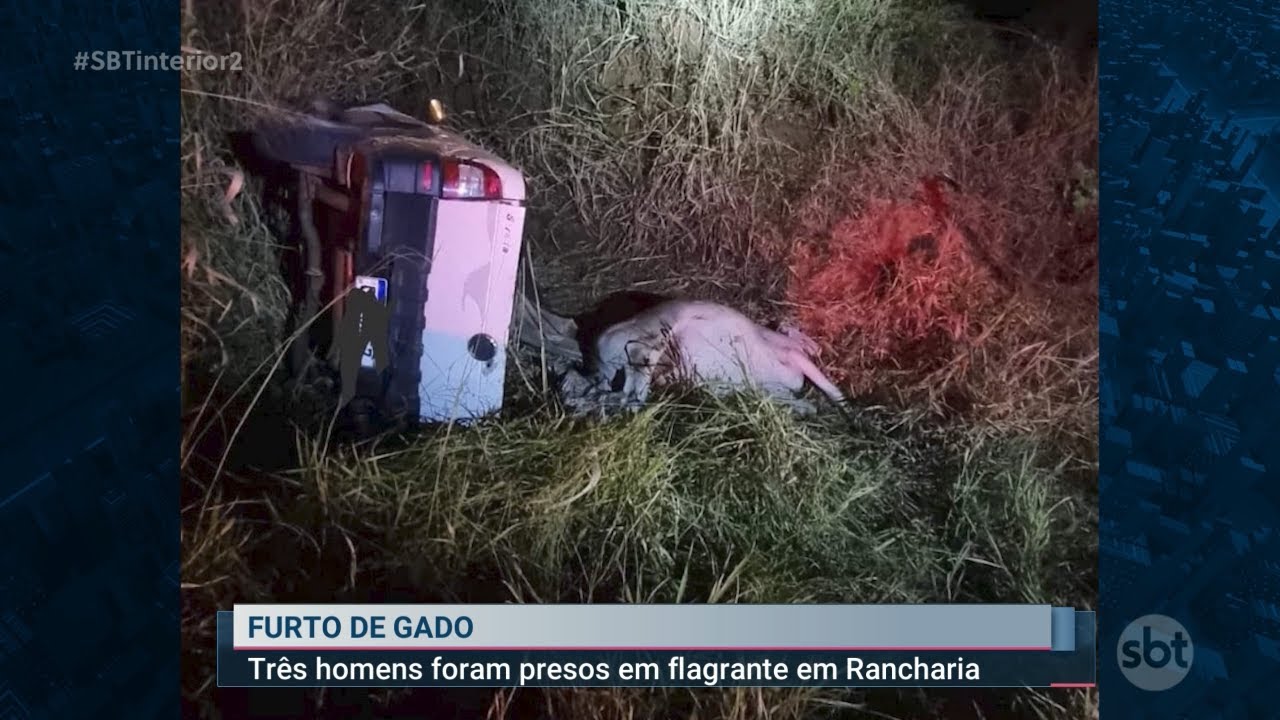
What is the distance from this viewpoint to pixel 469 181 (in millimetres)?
1796

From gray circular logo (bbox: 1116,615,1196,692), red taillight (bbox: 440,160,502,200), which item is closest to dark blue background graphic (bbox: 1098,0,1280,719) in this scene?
gray circular logo (bbox: 1116,615,1196,692)

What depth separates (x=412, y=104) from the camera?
1837mm

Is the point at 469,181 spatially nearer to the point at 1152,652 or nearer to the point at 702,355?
the point at 702,355

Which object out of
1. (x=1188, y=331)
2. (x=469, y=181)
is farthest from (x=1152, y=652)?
(x=469, y=181)

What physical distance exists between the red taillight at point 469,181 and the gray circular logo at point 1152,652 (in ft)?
4.47

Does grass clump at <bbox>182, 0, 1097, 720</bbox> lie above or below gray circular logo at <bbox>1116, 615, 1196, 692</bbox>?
above

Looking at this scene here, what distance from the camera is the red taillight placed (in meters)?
1.78

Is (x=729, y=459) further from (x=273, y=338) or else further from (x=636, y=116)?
(x=273, y=338)

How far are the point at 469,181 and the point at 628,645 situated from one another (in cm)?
84

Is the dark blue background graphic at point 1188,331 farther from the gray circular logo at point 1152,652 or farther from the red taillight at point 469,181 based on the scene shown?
the red taillight at point 469,181

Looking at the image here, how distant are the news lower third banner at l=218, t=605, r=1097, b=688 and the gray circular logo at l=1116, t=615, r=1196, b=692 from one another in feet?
0.59

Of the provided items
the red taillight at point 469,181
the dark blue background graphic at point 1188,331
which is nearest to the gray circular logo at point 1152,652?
the dark blue background graphic at point 1188,331

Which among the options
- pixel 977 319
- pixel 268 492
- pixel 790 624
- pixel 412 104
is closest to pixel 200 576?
pixel 268 492

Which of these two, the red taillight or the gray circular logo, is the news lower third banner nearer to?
the gray circular logo
